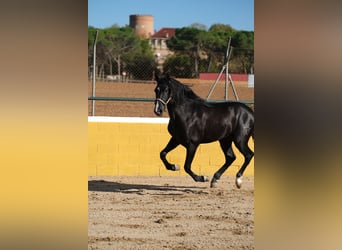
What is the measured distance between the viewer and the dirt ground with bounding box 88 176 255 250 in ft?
17.4

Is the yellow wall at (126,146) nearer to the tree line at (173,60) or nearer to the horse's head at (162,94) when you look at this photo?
the horse's head at (162,94)

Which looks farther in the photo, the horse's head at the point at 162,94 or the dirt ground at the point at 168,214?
the horse's head at the point at 162,94

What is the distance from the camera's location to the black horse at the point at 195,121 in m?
8.76

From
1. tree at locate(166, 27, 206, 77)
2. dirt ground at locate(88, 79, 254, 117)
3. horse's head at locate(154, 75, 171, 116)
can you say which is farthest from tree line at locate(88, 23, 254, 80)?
horse's head at locate(154, 75, 171, 116)

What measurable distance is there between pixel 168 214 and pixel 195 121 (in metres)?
2.36

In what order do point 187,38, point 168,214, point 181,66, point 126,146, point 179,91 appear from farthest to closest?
point 187,38 → point 181,66 → point 126,146 → point 179,91 → point 168,214

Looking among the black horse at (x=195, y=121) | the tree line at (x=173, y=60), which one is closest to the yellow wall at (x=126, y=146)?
the black horse at (x=195, y=121)

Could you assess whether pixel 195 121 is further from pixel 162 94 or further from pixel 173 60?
pixel 173 60

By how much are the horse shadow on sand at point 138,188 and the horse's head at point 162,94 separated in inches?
39.7

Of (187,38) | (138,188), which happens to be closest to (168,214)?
(138,188)

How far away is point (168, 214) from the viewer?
22.4ft

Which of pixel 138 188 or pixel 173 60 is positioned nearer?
pixel 138 188
